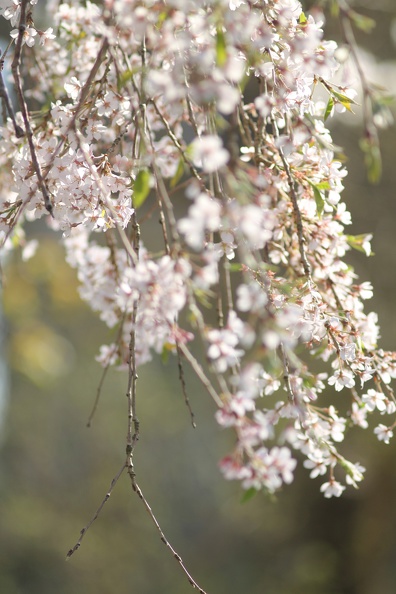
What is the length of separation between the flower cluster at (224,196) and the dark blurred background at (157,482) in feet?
6.00

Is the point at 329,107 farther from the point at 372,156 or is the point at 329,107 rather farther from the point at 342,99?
the point at 372,156

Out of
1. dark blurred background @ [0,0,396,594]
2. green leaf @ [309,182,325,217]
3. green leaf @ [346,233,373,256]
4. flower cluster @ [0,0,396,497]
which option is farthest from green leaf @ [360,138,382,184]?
dark blurred background @ [0,0,396,594]

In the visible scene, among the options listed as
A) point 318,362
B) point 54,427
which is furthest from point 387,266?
point 54,427

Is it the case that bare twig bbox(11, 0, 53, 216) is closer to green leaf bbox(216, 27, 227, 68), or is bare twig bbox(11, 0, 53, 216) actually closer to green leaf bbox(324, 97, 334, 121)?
green leaf bbox(216, 27, 227, 68)

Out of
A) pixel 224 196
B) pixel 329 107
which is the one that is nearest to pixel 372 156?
pixel 224 196

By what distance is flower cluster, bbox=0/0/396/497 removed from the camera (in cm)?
57

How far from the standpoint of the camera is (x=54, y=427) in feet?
14.6

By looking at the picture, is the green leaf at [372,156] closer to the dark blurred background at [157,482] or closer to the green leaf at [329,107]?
the green leaf at [329,107]

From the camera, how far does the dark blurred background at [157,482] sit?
11.0 ft

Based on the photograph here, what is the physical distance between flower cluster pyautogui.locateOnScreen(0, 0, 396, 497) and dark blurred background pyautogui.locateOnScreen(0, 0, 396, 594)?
1830 mm

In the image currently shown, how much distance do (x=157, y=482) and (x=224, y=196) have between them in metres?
3.67

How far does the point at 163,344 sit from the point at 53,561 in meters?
3.01

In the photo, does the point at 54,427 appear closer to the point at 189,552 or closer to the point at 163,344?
the point at 189,552

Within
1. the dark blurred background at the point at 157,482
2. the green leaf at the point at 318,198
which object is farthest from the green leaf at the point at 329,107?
the dark blurred background at the point at 157,482
